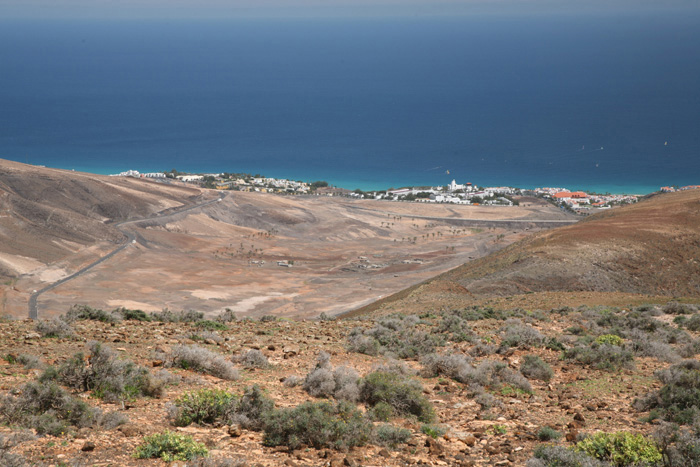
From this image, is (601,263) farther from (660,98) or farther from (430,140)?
(660,98)

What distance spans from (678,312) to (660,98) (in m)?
188

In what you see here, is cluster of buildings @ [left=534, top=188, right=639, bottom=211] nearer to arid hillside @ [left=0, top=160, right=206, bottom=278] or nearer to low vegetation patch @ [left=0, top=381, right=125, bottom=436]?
arid hillside @ [left=0, top=160, right=206, bottom=278]

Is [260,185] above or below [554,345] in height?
above

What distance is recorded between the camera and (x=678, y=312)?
645 inches

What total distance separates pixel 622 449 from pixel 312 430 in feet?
10.7

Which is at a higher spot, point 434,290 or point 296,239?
point 296,239

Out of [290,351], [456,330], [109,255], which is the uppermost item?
[109,255]

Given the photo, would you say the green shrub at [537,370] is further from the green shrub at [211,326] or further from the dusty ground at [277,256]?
the dusty ground at [277,256]

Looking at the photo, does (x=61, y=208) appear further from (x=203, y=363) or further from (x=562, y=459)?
(x=562, y=459)

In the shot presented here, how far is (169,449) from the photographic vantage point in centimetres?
600

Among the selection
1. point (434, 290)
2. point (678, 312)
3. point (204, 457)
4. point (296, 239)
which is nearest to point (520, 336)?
point (678, 312)

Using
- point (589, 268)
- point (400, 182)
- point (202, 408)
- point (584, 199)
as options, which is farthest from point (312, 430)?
point (400, 182)

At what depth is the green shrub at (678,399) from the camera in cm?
765

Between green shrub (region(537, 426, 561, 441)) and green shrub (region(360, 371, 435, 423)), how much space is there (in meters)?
1.43
